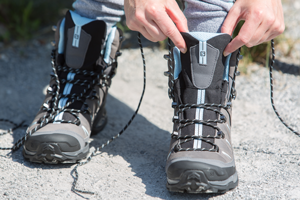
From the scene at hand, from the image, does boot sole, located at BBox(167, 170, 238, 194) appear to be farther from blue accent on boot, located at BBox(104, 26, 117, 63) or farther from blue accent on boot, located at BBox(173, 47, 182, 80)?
blue accent on boot, located at BBox(104, 26, 117, 63)

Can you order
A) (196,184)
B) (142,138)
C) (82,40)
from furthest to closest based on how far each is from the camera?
1. (142,138)
2. (82,40)
3. (196,184)

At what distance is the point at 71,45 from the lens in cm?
120

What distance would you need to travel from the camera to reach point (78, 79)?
121 cm

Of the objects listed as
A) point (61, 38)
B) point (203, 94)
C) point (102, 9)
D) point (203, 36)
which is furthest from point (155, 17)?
point (61, 38)

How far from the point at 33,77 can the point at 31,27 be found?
728 mm

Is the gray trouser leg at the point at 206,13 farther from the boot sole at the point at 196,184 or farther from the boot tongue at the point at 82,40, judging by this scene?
the boot sole at the point at 196,184

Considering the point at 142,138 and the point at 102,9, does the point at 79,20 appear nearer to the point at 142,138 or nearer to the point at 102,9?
the point at 102,9

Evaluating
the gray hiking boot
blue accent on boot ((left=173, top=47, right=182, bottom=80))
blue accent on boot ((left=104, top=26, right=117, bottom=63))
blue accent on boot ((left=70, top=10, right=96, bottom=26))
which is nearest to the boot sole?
the gray hiking boot

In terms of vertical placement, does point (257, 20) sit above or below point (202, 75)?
above

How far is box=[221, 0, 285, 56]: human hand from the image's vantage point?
87cm

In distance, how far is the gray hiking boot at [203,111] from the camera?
0.89m

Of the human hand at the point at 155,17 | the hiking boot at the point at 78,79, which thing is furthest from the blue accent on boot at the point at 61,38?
the human hand at the point at 155,17

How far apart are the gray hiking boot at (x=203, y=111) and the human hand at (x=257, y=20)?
3.6 inches

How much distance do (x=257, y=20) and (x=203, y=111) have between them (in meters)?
0.34
